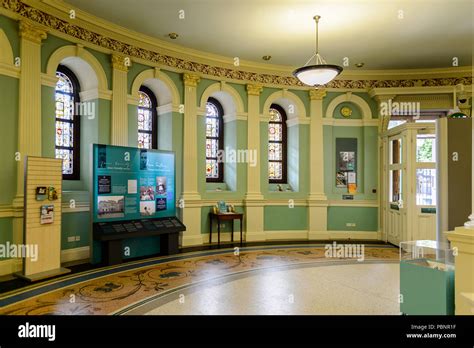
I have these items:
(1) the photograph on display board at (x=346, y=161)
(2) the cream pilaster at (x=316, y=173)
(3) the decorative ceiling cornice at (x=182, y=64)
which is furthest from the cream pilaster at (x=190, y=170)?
(1) the photograph on display board at (x=346, y=161)

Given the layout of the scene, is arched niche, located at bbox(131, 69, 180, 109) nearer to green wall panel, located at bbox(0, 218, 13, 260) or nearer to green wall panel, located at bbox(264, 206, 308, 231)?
green wall panel, located at bbox(0, 218, 13, 260)

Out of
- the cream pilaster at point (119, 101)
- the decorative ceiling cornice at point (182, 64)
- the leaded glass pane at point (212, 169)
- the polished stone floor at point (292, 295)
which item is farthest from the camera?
the leaded glass pane at point (212, 169)

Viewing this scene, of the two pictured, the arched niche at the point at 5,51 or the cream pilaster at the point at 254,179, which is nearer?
the arched niche at the point at 5,51

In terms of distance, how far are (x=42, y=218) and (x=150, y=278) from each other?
75.5 inches

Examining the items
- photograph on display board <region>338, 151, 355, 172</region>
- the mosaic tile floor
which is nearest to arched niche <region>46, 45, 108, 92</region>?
the mosaic tile floor

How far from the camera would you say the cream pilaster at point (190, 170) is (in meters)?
8.08

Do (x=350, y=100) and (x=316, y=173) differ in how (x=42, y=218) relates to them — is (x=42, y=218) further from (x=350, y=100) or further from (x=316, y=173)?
(x=350, y=100)

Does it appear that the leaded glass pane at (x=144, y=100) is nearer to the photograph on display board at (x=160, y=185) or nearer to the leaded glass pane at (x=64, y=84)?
the leaded glass pane at (x=64, y=84)

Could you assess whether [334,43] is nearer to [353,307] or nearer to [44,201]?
[353,307]

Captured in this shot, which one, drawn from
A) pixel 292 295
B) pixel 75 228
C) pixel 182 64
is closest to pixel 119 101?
pixel 182 64

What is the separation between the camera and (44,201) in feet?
17.8

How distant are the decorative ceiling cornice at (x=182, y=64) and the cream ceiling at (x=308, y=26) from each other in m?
0.44

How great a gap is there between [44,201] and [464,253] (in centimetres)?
551
